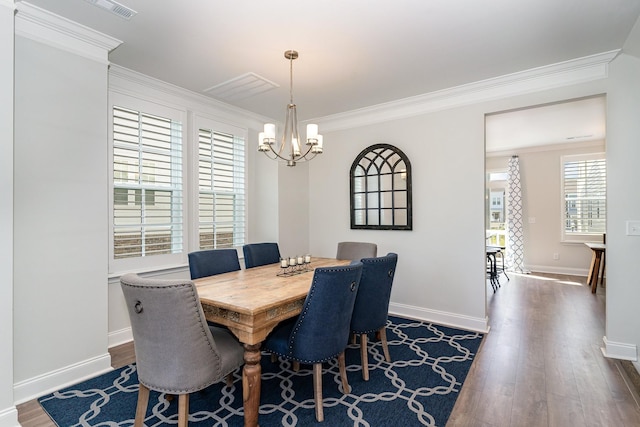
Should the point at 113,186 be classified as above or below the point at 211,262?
above

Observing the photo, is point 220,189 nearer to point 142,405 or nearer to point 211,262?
point 211,262

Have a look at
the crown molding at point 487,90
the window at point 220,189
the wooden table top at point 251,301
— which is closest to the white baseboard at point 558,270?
the crown molding at point 487,90

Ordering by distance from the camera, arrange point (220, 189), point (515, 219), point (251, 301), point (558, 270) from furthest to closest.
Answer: point (515, 219) → point (558, 270) → point (220, 189) → point (251, 301)

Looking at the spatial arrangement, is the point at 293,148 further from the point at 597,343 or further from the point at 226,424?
the point at 597,343

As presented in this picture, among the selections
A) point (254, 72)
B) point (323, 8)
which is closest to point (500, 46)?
point (323, 8)

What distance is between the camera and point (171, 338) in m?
1.65

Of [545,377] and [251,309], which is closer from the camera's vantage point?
[251,309]

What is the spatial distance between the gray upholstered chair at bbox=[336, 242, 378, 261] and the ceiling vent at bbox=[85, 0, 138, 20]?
282 centimetres

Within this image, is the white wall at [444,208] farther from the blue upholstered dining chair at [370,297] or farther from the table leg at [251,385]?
the table leg at [251,385]

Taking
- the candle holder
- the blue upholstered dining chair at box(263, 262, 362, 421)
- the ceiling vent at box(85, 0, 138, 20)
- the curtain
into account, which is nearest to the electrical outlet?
the blue upholstered dining chair at box(263, 262, 362, 421)
